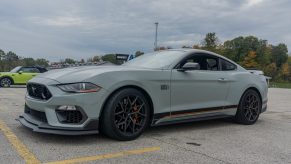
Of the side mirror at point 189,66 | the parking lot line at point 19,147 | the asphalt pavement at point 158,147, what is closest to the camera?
the parking lot line at point 19,147

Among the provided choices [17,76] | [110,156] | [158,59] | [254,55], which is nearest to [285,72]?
[254,55]

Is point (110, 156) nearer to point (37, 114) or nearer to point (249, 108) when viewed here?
point (37, 114)

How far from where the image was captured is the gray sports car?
169 inches

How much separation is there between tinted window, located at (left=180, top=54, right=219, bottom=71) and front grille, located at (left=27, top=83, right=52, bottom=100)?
2.50m

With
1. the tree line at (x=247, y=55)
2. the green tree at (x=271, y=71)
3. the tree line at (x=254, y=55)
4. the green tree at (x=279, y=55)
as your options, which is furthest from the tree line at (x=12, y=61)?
the green tree at (x=279, y=55)

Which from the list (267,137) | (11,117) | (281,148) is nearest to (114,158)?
(281,148)

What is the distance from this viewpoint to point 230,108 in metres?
6.11

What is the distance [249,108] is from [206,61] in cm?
134

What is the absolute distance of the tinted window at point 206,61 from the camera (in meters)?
Answer: 5.86

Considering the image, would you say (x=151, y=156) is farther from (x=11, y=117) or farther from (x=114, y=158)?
(x=11, y=117)

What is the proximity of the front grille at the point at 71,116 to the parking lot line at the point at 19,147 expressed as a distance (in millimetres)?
559

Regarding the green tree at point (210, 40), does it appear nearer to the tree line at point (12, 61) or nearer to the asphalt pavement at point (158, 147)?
the tree line at point (12, 61)

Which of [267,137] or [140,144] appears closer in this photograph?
[140,144]

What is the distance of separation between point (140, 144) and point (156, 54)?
1993 mm
